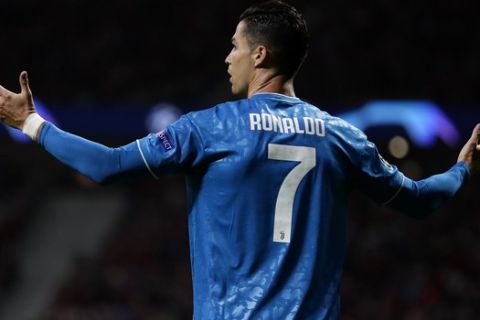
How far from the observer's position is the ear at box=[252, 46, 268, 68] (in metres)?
2.96

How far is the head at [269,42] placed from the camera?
2.95 m

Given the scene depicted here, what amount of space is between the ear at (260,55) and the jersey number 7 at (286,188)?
296mm

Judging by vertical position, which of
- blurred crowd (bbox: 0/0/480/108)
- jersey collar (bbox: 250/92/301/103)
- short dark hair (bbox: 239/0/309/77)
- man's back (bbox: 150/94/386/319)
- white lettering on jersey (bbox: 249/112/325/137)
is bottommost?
man's back (bbox: 150/94/386/319)

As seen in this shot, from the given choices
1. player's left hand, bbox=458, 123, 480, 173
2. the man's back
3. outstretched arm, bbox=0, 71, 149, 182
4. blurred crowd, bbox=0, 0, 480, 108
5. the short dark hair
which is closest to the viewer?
outstretched arm, bbox=0, 71, 149, 182

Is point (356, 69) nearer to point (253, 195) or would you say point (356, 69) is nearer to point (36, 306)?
point (36, 306)

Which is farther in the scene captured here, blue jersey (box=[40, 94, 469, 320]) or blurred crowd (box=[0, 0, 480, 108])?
blurred crowd (box=[0, 0, 480, 108])

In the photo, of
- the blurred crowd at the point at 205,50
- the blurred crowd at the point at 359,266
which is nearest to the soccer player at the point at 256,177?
the blurred crowd at the point at 359,266

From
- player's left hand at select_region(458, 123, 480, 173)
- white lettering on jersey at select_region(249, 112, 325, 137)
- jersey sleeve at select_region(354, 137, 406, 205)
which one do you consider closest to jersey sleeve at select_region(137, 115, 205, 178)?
white lettering on jersey at select_region(249, 112, 325, 137)

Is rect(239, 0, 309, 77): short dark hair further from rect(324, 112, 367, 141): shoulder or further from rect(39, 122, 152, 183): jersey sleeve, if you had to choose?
rect(39, 122, 152, 183): jersey sleeve

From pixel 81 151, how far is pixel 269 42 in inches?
27.2

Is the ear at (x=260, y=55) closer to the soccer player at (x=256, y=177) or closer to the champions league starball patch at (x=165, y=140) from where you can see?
the soccer player at (x=256, y=177)

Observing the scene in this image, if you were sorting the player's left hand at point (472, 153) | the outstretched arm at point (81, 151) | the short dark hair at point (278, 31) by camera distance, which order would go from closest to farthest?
the outstretched arm at point (81, 151) < the short dark hair at point (278, 31) < the player's left hand at point (472, 153)

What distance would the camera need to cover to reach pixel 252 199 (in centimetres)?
281

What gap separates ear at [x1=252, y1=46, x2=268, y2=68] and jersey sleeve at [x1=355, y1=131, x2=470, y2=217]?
15.9 inches
